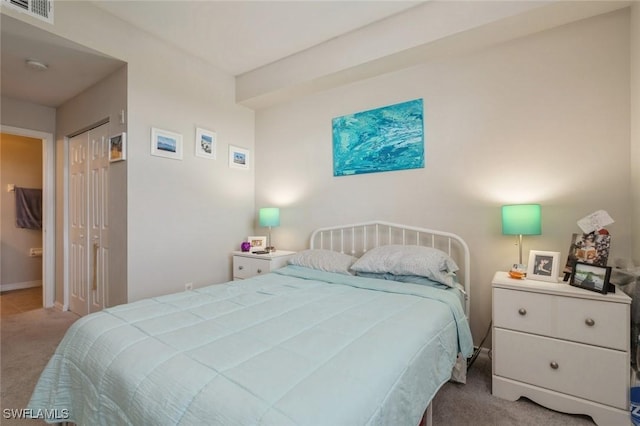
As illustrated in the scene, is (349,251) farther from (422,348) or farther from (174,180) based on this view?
(174,180)

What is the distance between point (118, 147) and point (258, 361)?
8.37ft

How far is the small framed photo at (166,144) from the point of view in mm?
2680

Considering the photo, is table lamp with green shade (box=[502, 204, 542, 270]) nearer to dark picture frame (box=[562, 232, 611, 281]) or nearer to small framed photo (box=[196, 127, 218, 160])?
dark picture frame (box=[562, 232, 611, 281])

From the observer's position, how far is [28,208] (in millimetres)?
4727

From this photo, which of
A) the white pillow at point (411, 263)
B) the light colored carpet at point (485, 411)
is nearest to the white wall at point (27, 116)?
the white pillow at point (411, 263)

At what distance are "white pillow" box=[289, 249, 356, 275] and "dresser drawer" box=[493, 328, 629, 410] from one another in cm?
115

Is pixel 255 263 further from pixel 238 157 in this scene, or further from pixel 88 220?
pixel 88 220

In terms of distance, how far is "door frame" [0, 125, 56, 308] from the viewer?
359 centimetres

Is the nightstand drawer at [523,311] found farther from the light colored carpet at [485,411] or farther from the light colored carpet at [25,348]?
the light colored carpet at [25,348]

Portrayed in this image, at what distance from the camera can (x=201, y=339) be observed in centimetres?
115

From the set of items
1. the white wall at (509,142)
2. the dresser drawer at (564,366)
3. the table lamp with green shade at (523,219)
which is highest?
the white wall at (509,142)

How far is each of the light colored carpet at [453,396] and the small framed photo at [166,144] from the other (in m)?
1.95

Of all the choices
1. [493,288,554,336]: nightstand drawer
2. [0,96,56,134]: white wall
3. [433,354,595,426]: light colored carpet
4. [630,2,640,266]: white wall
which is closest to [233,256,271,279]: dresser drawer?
[433,354,595,426]: light colored carpet

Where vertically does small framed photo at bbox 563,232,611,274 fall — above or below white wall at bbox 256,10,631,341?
below
